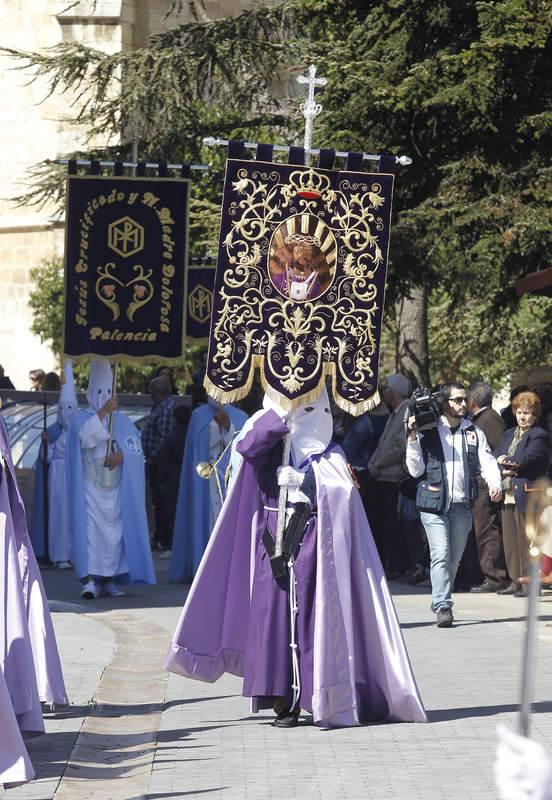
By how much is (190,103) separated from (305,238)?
17.2m

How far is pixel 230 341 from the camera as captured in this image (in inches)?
364

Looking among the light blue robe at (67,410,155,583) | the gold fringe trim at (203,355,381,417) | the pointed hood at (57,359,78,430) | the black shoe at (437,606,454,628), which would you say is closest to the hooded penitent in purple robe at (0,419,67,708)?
the gold fringe trim at (203,355,381,417)

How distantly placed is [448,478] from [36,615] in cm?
472

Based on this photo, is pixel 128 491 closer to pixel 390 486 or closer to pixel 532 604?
pixel 390 486

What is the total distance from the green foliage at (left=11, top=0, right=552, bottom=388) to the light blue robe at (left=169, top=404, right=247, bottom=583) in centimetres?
484

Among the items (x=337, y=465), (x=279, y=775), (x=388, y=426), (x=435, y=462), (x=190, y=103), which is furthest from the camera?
(x=190, y=103)

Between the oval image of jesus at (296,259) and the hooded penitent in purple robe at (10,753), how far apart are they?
329 cm

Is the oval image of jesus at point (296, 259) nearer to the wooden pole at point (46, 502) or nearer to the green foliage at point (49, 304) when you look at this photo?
the wooden pole at point (46, 502)

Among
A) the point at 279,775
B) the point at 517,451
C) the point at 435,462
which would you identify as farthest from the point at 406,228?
the point at 279,775

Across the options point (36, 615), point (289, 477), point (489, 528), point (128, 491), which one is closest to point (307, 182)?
point (289, 477)

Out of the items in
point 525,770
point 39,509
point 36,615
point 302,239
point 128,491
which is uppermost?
point 302,239

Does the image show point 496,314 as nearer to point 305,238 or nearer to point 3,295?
point 305,238

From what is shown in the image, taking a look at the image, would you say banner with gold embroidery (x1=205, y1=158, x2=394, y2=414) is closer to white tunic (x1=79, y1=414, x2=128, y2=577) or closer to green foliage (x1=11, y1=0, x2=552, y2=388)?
white tunic (x1=79, y1=414, x2=128, y2=577)

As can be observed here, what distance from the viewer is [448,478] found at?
1270cm
